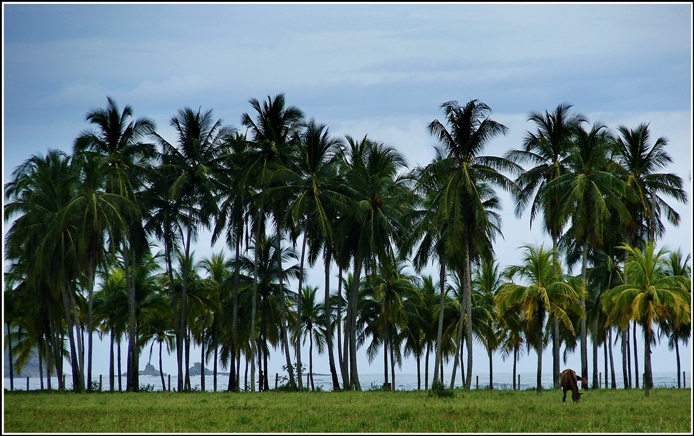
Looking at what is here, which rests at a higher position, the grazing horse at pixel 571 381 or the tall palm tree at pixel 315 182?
the tall palm tree at pixel 315 182

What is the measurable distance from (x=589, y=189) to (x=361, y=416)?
19408mm

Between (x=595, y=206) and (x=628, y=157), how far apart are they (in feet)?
Result: 18.0

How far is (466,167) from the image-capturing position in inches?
1362

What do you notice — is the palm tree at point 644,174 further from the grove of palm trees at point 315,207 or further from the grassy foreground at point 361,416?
the grassy foreground at point 361,416

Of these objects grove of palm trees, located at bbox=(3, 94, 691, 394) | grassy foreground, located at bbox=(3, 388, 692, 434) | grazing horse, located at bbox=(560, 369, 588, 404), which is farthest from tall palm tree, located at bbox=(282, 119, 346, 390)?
grazing horse, located at bbox=(560, 369, 588, 404)

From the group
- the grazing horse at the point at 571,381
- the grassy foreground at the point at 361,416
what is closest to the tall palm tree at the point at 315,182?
the grassy foreground at the point at 361,416

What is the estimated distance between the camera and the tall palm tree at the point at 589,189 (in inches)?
1401

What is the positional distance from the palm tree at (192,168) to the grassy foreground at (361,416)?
14.5 meters

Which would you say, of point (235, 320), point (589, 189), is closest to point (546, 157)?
point (589, 189)

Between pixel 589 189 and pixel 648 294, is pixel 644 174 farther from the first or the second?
pixel 648 294

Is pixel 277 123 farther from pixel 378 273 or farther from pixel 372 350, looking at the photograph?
pixel 372 350

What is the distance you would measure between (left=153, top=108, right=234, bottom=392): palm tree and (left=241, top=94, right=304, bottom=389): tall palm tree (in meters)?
1.86

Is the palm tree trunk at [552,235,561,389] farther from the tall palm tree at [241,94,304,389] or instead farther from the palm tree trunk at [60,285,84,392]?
the palm tree trunk at [60,285,84,392]

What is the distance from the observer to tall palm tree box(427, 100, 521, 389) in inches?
1355
